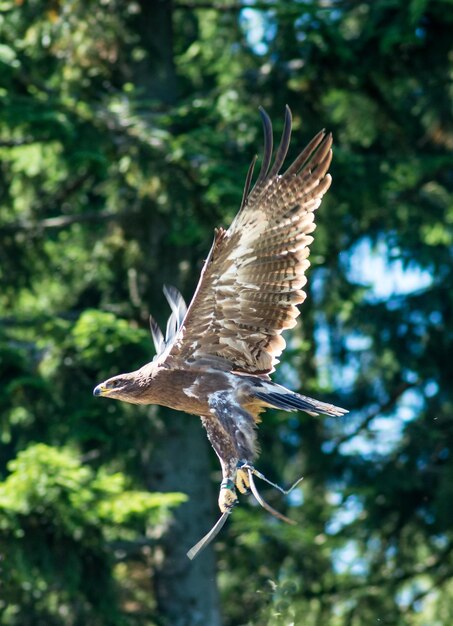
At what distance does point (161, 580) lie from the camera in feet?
39.2

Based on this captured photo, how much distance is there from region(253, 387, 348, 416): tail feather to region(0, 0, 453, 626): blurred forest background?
299 cm

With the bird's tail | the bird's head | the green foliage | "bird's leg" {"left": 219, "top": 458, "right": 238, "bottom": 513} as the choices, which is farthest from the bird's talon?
the green foliage

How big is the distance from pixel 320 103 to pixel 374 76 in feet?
1.83

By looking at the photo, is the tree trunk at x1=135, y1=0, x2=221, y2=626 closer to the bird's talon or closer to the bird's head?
the bird's head

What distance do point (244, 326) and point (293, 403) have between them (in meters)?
0.55

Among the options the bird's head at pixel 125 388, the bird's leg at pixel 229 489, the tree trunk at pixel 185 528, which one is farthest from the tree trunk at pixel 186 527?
the bird's leg at pixel 229 489

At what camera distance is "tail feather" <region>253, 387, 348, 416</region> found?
660 cm

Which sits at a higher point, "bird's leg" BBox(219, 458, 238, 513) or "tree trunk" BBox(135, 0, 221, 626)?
"bird's leg" BBox(219, 458, 238, 513)

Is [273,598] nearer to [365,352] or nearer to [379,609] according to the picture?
[379,609]

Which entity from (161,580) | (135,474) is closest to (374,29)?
(135,474)

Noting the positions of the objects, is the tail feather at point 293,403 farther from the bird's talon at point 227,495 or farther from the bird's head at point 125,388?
the bird's head at point 125,388

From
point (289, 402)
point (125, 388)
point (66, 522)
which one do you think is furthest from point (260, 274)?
point (66, 522)

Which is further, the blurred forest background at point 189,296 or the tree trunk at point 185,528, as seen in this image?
the tree trunk at point 185,528

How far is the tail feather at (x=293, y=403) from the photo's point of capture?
260 inches
